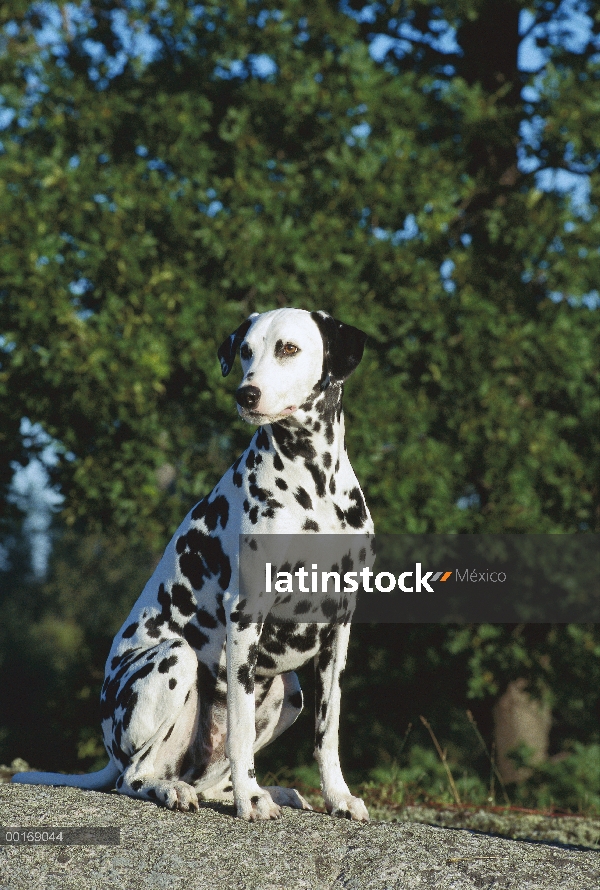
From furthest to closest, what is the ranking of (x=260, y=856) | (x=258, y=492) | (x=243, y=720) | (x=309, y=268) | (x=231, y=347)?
1. (x=309, y=268)
2. (x=231, y=347)
3. (x=258, y=492)
4. (x=243, y=720)
5. (x=260, y=856)

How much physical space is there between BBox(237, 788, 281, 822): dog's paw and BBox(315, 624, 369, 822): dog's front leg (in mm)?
389

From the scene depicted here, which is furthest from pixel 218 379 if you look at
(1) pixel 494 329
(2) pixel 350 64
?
(2) pixel 350 64

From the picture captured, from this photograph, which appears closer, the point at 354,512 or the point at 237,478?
the point at 354,512

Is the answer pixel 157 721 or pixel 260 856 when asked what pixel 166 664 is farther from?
pixel 260 856

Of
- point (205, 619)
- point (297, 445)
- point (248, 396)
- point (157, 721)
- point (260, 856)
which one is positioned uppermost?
point (248, 396)

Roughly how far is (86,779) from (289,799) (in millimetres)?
1179

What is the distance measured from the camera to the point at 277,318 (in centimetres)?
502

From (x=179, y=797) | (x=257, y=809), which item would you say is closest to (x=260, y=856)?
(x=257, y=809)

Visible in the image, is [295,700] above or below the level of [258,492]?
below

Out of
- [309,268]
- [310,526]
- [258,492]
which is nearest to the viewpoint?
[310,526]

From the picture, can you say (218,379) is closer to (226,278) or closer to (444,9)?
(226,278)

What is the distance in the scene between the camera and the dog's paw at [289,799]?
5230 millimetres

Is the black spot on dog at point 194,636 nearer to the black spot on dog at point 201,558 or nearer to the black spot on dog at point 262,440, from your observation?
the black spot on dog at point 201,558

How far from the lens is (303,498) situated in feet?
16.1
